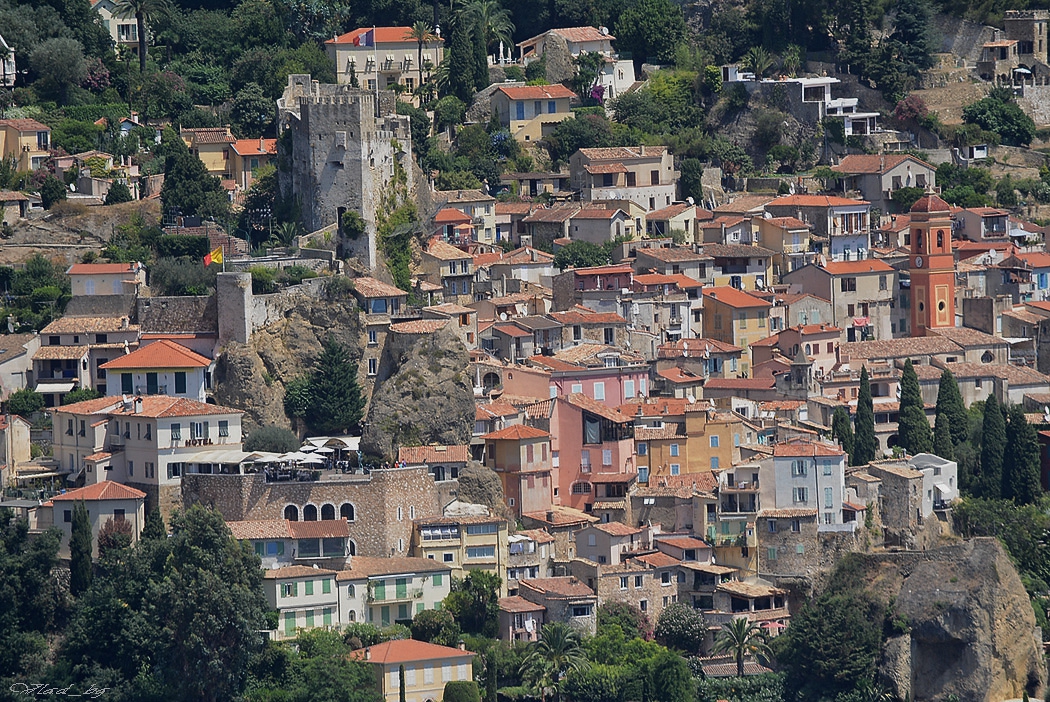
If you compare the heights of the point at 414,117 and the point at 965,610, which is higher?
the point at 414,117

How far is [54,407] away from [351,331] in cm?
942

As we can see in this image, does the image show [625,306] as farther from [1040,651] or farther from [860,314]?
[1040,651]

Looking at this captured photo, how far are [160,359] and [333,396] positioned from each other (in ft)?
17.6

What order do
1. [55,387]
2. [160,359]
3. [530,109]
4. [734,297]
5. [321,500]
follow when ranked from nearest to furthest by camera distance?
[321,500] → [160,359] → [55,387] → [734,297] → [530,109]

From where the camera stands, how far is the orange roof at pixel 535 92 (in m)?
109

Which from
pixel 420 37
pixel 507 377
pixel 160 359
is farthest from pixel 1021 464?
pixel 420 37

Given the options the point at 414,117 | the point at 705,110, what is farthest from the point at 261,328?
the point at 705,110

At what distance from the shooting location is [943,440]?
305 feet

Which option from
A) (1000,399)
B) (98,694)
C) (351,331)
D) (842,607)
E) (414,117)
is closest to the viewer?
(98,694)

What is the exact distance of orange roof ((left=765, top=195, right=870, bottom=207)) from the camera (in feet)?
347

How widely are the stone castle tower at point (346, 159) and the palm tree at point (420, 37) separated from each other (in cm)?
1567

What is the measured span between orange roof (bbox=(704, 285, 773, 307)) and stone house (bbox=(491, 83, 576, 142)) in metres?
12.8

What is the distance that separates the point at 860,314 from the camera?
333 feet

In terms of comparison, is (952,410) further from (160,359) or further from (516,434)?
(160,359)
